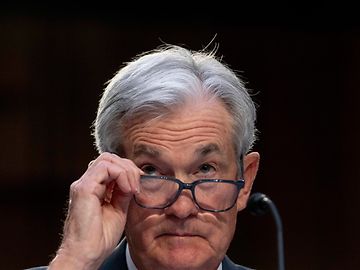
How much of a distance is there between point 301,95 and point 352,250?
40.7 inches

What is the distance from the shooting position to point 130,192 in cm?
266

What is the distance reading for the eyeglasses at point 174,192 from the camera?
106 inches

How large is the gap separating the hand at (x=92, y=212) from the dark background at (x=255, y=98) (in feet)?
10.9

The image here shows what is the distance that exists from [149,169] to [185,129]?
0.15 meters

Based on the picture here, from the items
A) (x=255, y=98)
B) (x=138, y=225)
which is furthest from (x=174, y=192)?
(x=255, y=98)

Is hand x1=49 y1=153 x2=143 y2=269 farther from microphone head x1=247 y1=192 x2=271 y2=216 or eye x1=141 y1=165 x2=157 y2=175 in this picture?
microphone head x1=247 y1=192 x2=271 y2=216

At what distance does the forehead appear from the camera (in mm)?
2773

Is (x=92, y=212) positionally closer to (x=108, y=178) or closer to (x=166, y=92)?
(x=108, y=178)

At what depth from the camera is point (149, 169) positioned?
2752mm

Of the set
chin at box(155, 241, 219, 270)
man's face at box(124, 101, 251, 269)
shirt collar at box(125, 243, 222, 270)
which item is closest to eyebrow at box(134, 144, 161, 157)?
man's face at box(124, 101, 251, 269)

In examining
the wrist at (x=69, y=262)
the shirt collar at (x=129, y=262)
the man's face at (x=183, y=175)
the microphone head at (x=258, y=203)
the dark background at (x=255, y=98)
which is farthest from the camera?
the dark background at (x=255, y=98)

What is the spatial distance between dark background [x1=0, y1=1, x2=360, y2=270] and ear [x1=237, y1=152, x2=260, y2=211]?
303 centimetres

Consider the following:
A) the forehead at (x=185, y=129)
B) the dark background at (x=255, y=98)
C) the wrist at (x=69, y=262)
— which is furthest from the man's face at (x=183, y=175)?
the dark background at (x=255, y=98)

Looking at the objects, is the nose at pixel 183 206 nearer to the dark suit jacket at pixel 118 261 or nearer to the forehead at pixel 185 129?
the forehead at pixel 185 129
